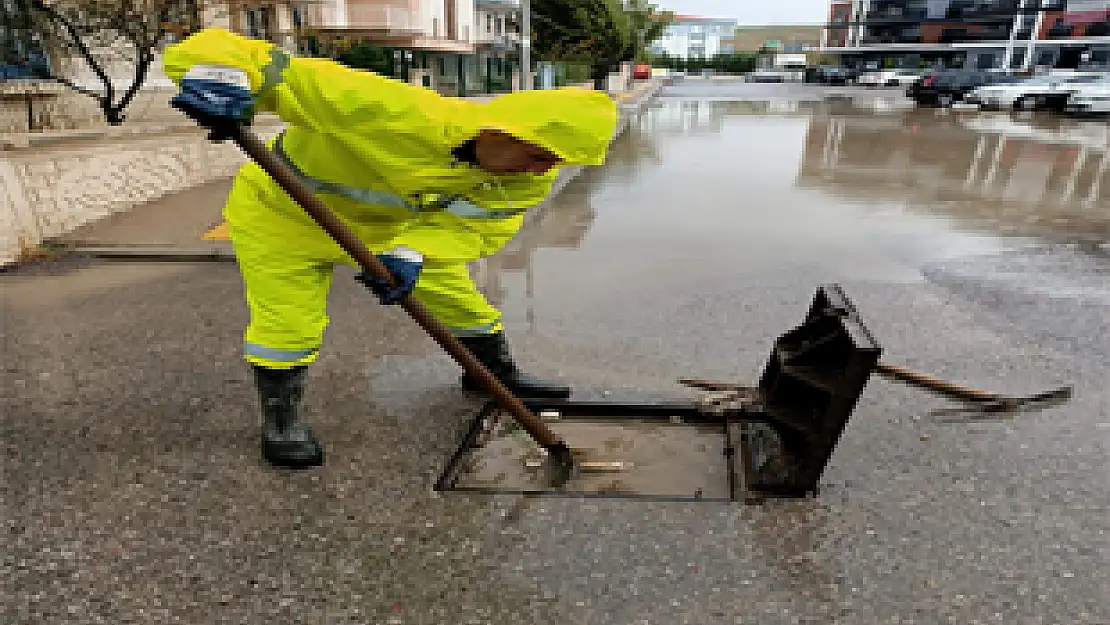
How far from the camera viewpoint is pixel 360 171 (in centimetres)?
230

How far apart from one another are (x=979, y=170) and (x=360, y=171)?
36.3 feet

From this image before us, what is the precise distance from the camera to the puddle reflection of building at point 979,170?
7.75 meters

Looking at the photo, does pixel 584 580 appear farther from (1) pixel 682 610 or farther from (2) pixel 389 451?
(2) pixel 389 451

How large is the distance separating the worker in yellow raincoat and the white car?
26.3 metres

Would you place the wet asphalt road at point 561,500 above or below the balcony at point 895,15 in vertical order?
below

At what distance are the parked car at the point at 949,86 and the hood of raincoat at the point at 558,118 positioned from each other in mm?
29438

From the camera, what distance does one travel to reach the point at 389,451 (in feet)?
9.43

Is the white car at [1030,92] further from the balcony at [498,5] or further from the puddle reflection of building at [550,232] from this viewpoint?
the balcony at [498,5]

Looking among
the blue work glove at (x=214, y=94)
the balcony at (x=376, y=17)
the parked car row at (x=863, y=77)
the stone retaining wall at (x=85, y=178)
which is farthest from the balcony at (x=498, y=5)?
the blue work glove at (x=214, y=94)

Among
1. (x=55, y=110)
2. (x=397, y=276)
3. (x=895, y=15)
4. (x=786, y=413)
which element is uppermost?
(x=895, y=15)

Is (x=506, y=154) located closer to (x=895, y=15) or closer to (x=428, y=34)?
(x=428, y=34)

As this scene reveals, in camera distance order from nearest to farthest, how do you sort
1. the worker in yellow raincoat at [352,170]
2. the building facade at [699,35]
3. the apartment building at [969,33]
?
1. the worker in yellow raincoat at [352,170]
2. the apartment building at [969,33]
3. the building facade at [699,35]

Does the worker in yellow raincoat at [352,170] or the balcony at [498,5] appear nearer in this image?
the worker in yellow raincoat at [352,170]

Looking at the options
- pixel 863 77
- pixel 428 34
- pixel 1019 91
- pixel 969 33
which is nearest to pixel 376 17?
pixel 428 34
